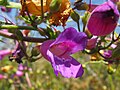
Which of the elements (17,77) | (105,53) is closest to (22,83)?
(17,77)

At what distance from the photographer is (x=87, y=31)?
926 millimetres

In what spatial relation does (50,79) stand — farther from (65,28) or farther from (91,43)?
(65,28)

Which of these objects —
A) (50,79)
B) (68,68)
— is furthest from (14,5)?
(50,79)

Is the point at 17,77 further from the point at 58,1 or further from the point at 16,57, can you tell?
the point at 58,1

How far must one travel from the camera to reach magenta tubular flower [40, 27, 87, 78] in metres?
0.85

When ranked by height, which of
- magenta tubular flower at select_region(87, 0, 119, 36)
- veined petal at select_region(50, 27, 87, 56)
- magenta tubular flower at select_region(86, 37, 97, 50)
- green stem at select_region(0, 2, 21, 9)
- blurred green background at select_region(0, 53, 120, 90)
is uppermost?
magenta tubular flower at select_region(87, 0, 119, 36)

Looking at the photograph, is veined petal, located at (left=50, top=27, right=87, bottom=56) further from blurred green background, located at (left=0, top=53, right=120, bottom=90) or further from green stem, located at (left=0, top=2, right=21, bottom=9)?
blurred green background, located at (left=0, top=53, right=120, bottom=90)

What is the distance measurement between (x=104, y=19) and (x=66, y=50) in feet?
0.48

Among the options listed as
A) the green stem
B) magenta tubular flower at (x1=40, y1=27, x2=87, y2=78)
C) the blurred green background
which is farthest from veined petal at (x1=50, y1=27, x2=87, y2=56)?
the blurred green background

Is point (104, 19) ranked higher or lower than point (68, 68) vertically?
higher

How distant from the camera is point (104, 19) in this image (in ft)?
2.85

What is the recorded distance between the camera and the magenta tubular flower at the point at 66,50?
850 mm

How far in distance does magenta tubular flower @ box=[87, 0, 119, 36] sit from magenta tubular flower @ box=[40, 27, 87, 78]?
46 millimetres

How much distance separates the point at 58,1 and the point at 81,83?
460cm
